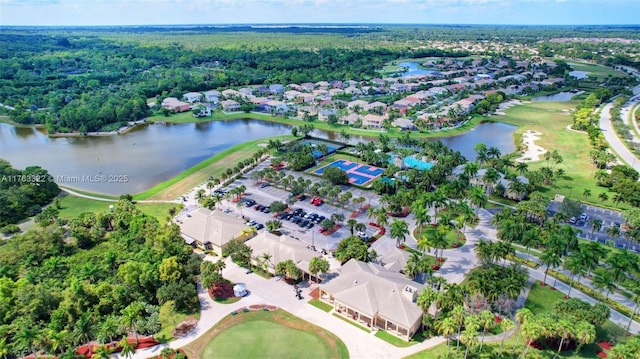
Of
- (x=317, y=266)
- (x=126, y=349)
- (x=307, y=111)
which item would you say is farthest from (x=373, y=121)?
(x=126, y=349)

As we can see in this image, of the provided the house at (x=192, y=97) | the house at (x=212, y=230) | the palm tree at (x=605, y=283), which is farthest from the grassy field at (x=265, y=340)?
the house at (x=192, y=97)

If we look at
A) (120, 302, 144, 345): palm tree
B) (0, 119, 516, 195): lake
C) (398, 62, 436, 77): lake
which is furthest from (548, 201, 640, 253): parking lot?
(398, 62, 436, 77): lake

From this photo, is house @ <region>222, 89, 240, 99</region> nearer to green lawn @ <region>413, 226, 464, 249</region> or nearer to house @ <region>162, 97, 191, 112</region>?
house @ <region>162, 97, 191, 112</region>

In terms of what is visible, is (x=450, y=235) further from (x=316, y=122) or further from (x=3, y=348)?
(x=316, y=122)

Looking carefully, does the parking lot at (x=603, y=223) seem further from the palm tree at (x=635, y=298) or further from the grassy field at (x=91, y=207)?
the grassy field at (x=91, y=207)

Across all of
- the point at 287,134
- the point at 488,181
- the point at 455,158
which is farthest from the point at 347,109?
the point at 488,181

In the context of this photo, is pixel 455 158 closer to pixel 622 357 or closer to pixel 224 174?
pixel 224 174
